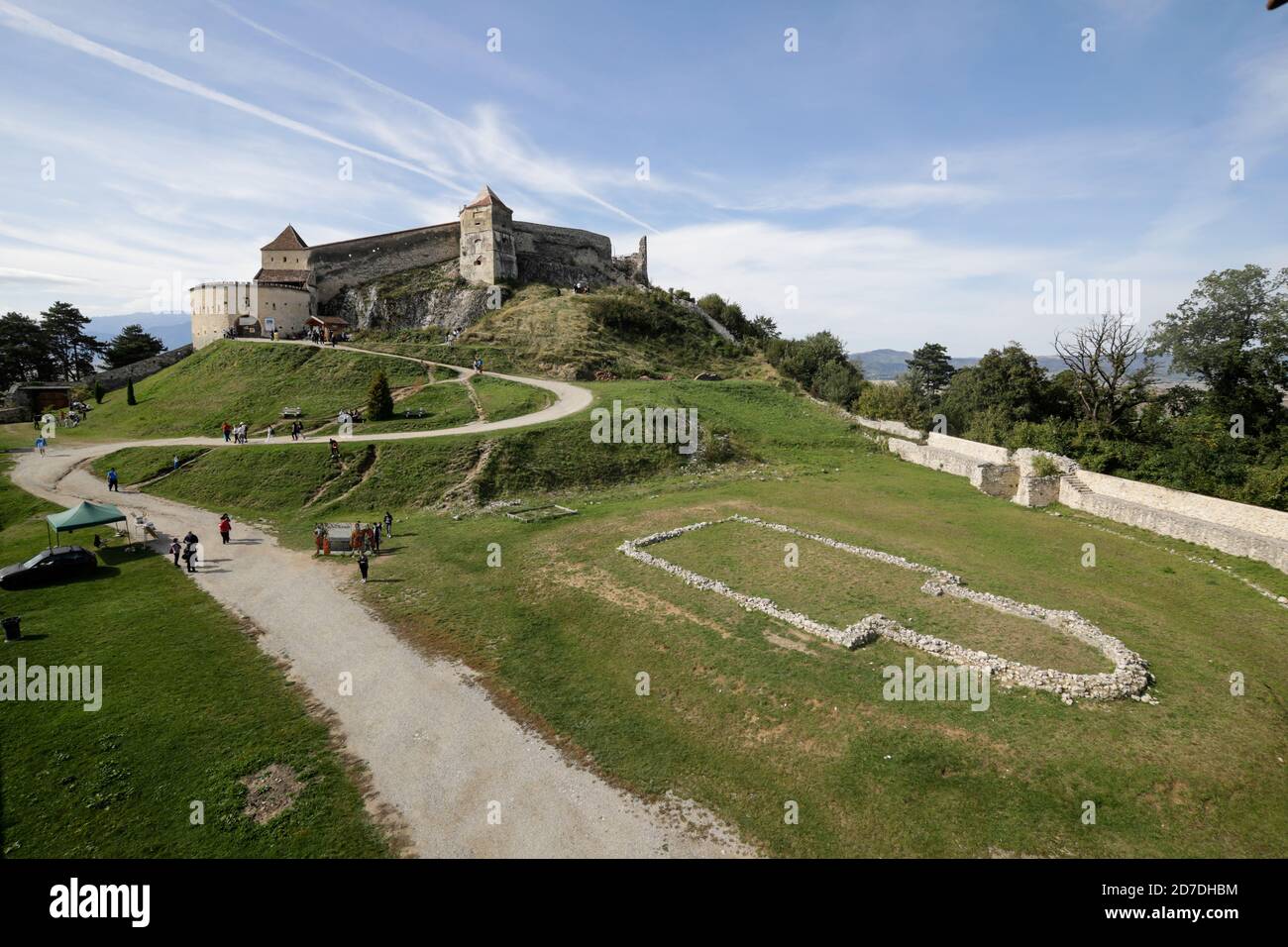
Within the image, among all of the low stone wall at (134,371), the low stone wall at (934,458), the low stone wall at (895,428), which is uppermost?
the low stone wall at (134,371)

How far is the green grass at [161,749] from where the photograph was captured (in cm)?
931

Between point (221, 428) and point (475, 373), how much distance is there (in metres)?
18.1

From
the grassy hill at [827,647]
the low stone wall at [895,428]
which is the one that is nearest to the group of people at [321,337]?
the grassy hill at [827,647]

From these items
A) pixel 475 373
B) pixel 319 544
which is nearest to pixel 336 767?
pixel 319 544

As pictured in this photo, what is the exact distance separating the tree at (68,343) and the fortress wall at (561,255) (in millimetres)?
52315

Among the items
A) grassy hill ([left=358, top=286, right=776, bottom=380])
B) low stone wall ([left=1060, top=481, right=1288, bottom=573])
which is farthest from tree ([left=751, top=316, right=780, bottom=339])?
low stone wall ([left=1060, top=481, right=1288, bottom=573])

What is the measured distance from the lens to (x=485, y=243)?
71.4 m

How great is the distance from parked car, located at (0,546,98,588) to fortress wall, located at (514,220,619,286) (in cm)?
6261

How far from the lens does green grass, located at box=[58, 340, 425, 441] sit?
40375mm

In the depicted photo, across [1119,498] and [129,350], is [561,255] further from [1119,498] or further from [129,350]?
[1119,498]

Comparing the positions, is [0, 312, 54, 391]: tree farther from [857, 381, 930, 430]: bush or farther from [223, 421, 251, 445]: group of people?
[857, 381, 930, 430]: bush

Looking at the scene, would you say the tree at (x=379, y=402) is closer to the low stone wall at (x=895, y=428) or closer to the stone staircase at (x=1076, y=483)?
the low stone wall at (x=895, y=428)

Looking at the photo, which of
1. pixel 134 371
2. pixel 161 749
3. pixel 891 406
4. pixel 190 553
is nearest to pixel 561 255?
pixel 134 371

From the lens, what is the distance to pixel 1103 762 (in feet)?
35.3
